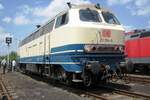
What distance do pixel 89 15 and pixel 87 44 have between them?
5.22 feet

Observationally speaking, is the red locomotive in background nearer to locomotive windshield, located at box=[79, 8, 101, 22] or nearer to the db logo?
locomotive windshield, located at box=[79, 8, 101, 22]

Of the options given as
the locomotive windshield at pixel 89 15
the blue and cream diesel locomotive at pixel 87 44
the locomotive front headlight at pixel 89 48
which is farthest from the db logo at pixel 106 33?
the locomotive front headlight at pixel 89 48

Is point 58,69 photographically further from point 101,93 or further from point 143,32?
point 143,32

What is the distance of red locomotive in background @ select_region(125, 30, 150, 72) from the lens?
24.2 meters

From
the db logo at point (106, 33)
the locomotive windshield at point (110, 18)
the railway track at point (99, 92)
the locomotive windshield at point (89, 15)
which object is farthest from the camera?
the locomotive windshield at point (110, 18)

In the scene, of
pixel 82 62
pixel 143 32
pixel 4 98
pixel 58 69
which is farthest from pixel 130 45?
pixel 4 98

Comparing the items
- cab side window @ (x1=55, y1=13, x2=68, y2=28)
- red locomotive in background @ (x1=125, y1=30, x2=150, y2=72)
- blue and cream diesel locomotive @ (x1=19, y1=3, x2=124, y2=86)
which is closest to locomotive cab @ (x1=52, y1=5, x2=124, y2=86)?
blue and cream diesel locomotive @ (x1=19, y1=3, x2=124, y2=86)

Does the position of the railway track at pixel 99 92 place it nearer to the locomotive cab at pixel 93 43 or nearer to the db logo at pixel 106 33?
the locomotive cab at pixel 93 43

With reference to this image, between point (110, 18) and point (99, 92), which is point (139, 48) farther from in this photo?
point (99, 92)

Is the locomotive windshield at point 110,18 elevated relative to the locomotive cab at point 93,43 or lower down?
elevated

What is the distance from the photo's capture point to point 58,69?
1609cm

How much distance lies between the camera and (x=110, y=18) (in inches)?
595

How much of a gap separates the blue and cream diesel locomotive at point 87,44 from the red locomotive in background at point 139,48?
29.6 feet

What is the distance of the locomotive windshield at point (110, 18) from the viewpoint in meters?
14.9
